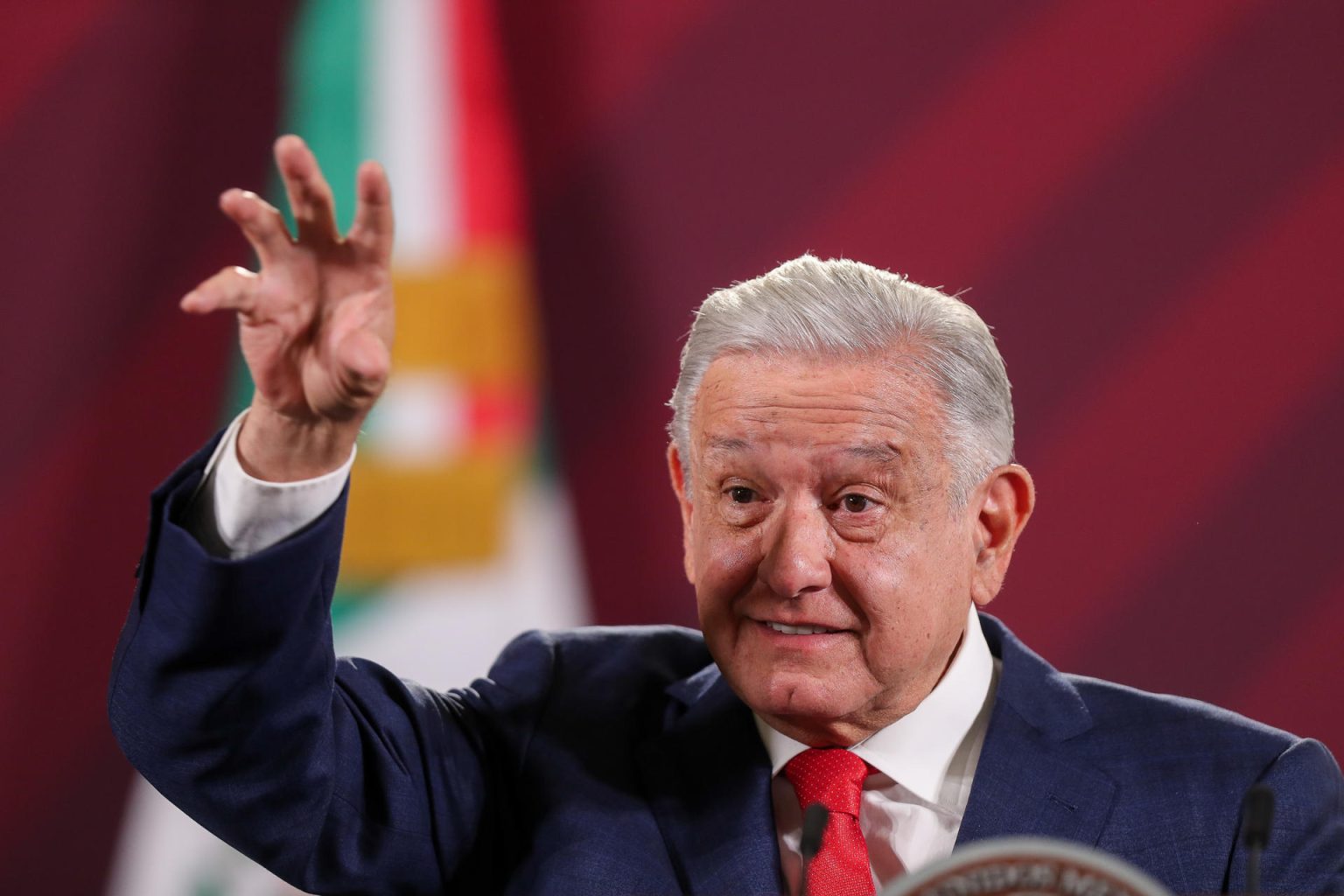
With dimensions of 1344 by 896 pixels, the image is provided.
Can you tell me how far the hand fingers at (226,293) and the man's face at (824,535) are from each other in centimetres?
57

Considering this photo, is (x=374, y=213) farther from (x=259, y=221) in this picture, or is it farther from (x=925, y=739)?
(x=925, y=739)

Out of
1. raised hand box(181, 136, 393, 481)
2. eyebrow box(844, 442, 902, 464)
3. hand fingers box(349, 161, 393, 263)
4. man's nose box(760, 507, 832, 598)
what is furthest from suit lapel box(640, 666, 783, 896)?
hand fingers box(349, 161, 393, 263)

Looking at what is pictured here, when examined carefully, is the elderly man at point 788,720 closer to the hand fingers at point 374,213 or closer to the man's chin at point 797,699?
the man's chin at point 797,699

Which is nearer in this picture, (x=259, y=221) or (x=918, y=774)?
(x=259, y=221)

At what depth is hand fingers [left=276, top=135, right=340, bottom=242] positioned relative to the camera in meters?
1.17

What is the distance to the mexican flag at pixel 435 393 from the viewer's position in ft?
8.79

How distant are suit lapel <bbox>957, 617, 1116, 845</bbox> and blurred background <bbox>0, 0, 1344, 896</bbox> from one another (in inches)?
36.7

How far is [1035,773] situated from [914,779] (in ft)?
0.44

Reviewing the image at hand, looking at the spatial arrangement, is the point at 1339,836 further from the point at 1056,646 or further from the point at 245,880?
the point at 245,880

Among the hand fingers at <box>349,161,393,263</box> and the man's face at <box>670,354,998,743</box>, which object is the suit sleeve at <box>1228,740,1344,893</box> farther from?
the hand fingers at <box>349,161,393,263</box>

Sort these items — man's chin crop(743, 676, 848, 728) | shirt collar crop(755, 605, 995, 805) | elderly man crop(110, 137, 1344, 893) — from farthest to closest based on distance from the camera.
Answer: shirt collar crop(755, 605, 995, 805), man's chin crop(743, 676, 848, 728), elderly man crop(110, 137, 1344, 893)

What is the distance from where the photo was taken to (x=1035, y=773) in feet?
5.26

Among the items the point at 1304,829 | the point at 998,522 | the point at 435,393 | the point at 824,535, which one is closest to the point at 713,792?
the point at 824,535

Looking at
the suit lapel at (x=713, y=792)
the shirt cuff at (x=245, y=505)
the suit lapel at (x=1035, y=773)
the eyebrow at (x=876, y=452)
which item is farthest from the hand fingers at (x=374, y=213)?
the suit lapel at (x=1035, y=773)
